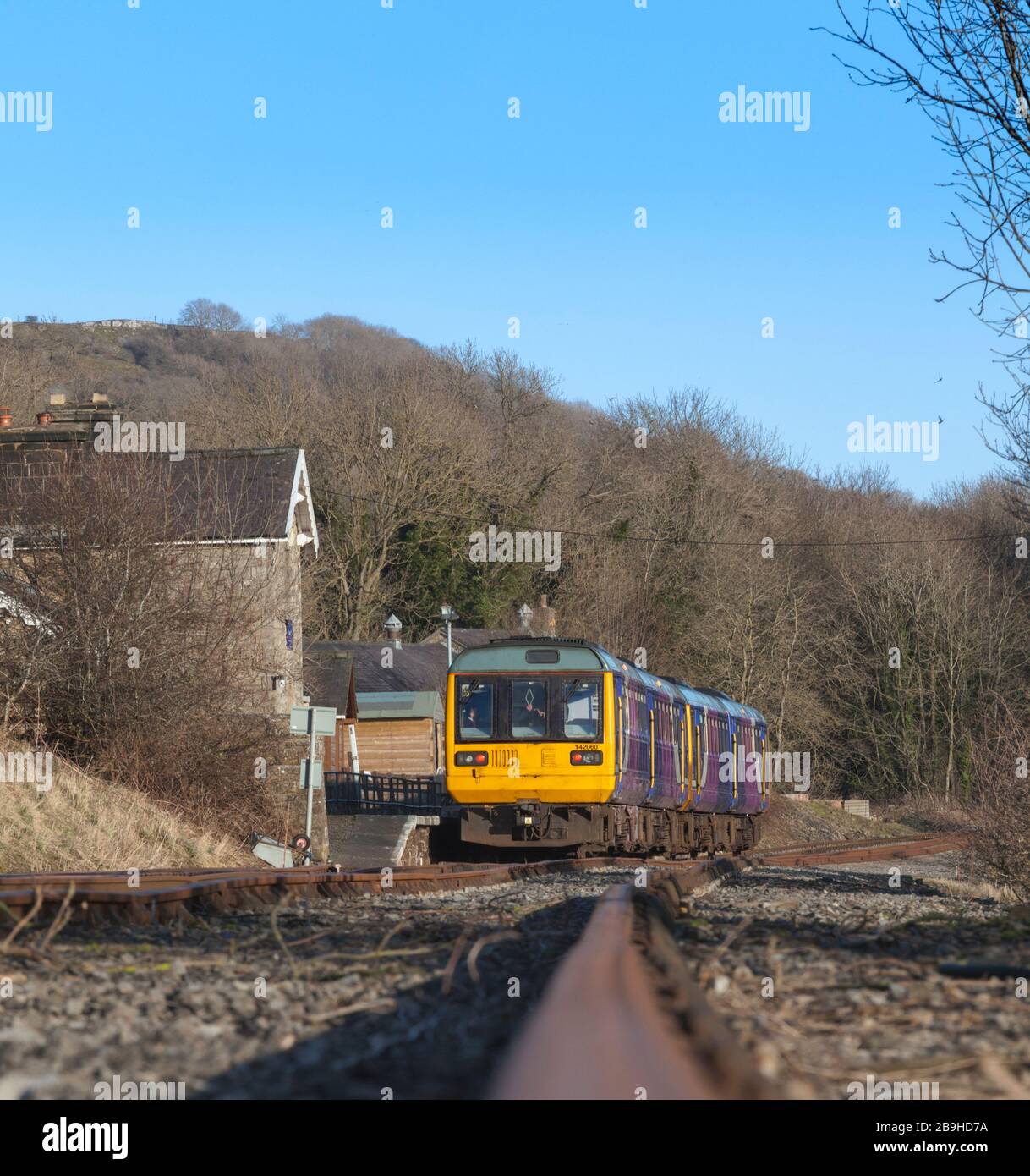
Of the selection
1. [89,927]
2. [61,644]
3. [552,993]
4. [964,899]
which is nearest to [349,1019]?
[552,993]

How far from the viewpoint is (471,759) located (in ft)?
63.0

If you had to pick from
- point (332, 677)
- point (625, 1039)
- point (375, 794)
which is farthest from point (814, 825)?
point (625, 1039)

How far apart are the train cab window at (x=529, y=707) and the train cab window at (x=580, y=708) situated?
0.32m

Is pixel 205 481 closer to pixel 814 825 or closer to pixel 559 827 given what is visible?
pixel 559 827

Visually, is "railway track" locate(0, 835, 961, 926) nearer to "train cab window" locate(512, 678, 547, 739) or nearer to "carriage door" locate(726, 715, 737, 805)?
"train cab window" locate(512, 678, 547, 739)

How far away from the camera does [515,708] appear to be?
1916cm

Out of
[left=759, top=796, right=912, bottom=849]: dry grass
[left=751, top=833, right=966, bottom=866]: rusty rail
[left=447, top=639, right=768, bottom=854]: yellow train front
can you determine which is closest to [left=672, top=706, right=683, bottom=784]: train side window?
[left=751, top=833, right=966, bottom=866]: rusty rail

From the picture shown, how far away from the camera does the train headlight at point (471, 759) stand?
62.8 feet

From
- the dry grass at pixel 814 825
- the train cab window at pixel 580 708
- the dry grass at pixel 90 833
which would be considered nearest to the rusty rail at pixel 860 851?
the train cab window at pixel 580 708

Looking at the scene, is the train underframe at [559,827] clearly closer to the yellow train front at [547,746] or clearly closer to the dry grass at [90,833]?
the yellow train front at [547,746]

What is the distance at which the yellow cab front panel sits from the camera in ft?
61.2

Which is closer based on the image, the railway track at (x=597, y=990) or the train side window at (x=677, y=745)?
the railway track at (x=597, y=990)

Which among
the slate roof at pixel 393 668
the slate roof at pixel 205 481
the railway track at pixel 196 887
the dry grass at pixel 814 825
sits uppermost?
the slate roof at pixel 205 481

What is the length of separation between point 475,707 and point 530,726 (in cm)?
83
